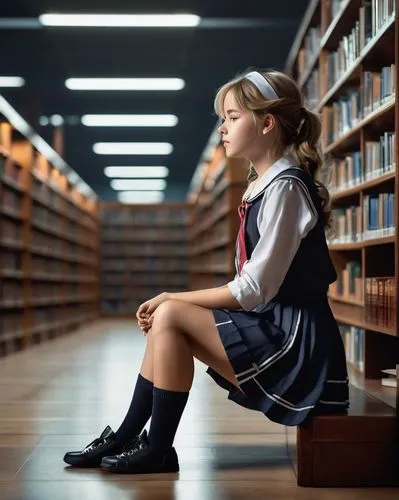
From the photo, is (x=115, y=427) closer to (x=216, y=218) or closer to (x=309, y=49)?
(x=309, y=49)

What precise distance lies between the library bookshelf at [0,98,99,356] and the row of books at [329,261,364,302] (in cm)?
295

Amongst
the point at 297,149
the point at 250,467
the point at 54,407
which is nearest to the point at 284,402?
the point at 250,467

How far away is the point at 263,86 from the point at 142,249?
47.8ft

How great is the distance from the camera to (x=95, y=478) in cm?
226

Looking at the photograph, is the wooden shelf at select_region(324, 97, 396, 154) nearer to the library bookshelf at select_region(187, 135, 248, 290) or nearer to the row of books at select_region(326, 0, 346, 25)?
the row of books at select_region(326, 0, 346, 25)

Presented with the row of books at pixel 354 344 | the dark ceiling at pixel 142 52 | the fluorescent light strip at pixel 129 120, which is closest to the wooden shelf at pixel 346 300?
the row of books at pixel 354 344

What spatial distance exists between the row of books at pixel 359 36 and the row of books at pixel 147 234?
462 inches

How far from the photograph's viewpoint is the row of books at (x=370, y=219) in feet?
12.4

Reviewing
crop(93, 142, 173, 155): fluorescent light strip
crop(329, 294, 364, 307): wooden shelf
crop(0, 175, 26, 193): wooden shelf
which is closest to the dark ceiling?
crop(0, 175, 26, 193): wooden shelf

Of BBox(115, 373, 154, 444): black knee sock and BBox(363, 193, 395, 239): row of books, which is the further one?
BBox(363, 193, 395, 239): row of books

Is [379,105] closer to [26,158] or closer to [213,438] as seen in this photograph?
[213,438]

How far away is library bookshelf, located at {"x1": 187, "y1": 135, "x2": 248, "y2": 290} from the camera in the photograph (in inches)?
340

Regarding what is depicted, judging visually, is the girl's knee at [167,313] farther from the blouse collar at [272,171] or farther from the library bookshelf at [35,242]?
the library bookshelf at [35,242]

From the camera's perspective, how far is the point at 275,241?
7.11 feet
